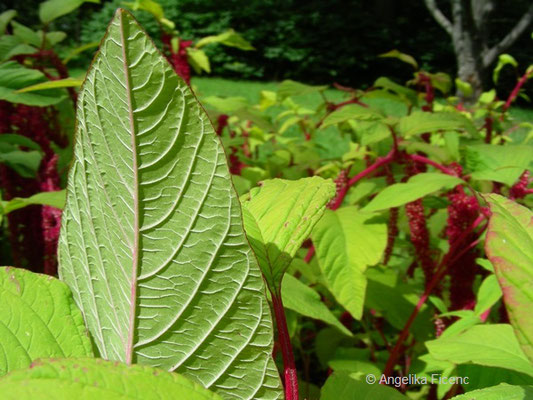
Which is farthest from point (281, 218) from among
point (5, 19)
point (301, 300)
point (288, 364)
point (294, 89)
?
point (5, 19)

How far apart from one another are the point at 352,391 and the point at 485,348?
249mm

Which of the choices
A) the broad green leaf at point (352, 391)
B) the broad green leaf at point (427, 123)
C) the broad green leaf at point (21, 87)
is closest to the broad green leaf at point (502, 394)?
the broad green leaf at point (352, 391)

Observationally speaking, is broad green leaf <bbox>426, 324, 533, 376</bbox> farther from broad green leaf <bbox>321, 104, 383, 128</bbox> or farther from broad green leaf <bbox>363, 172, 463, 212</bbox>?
broad green leaf <bbox>321, 104, 383, 128</bbox>

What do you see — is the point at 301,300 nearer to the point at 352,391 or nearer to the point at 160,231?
the point at 352,391

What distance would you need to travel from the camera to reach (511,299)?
0.35 metres

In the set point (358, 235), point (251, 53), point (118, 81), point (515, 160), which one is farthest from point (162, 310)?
point (251, 53)

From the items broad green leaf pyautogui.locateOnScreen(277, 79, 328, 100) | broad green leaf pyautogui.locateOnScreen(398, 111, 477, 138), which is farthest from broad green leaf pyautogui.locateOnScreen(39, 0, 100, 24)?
broad green leaf pyautogui.locateOnScreen(398, 111, 477, 138)

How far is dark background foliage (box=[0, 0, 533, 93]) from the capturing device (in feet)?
43.4

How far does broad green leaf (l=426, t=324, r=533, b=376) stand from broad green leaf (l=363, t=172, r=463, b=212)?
24 cm

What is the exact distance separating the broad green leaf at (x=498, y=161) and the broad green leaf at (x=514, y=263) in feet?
1.90

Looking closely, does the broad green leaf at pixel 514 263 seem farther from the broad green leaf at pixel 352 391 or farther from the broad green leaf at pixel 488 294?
the broad green leaf at pixel 488 294

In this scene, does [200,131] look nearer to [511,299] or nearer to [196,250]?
[196,250]

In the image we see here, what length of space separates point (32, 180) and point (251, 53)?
12.7 meters

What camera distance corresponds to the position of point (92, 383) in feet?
0.90
